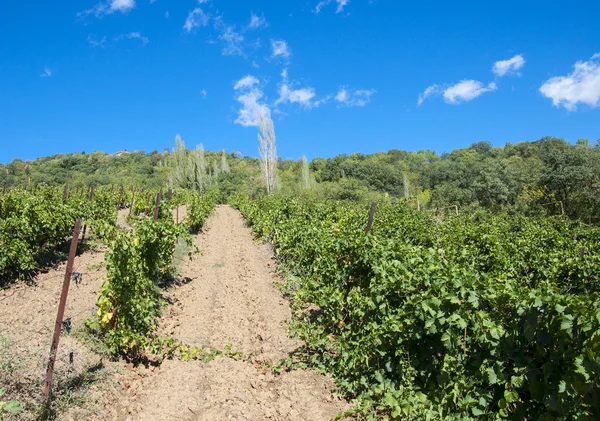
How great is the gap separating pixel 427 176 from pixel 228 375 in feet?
184

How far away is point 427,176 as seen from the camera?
56.4 meters

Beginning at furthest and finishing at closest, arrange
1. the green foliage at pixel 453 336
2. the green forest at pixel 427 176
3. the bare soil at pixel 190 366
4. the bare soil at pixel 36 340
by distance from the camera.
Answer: the green forest at pixel 427 176 < the bare soil at pixel 190 366 < the bare soil at pixel 36 340 < the green foliage at pixel 453 336

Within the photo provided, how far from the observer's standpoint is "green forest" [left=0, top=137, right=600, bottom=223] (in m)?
24.9

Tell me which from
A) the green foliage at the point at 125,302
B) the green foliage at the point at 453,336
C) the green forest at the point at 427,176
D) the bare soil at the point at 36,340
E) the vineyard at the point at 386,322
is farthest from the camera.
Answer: the green forest at the point at 427,176

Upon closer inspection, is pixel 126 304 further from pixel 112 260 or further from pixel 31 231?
pixel 31 231

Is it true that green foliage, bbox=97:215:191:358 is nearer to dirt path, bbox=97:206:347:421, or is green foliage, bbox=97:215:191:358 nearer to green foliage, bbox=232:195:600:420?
dirt path, bbox=97:206:347:421

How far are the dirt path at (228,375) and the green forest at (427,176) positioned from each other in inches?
692

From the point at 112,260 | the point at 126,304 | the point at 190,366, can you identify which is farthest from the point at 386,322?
the point at 112,260

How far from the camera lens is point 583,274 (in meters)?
5.39

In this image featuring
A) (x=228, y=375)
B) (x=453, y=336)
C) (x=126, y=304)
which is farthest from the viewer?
(x=126, y=304)

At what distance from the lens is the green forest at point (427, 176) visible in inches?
981

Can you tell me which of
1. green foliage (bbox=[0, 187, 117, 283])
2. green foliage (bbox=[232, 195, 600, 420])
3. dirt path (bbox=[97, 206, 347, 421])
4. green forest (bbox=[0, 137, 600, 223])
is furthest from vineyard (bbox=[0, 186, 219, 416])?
green forest (bbox=[0, 137, 600, 223])

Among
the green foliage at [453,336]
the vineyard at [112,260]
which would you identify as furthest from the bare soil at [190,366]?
the green foliage at [453,336]

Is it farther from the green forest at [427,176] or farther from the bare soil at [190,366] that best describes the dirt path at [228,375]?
the green forest at [427,176]
